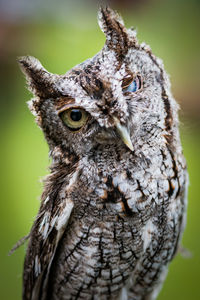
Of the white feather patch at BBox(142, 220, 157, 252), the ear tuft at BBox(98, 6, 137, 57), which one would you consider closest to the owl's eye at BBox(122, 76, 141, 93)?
the ear tuft at BBox(98, 6, 137, 57)

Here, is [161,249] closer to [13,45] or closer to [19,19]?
[13,45]

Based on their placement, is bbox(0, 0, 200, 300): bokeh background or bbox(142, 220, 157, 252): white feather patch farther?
bbox(0, 0, 200, 300): bokeh background

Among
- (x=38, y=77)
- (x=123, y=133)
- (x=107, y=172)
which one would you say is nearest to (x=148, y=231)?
(x=107, y=172)

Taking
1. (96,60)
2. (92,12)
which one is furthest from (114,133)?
(92,12)

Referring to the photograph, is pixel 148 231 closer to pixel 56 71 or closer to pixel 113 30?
pixel 113 30

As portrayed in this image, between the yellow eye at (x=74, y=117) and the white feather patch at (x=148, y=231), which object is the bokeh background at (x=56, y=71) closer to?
the white feather patch at (x=148, y=231)

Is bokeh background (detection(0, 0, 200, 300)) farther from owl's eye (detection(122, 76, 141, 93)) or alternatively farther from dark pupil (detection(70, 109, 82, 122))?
dark pupil (detection(70, 109, 82, 122))

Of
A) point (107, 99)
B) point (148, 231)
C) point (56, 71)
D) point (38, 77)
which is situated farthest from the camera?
point (56, 71)
